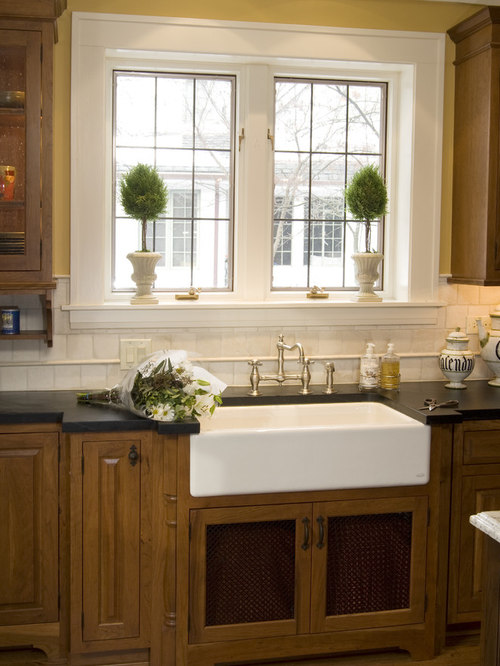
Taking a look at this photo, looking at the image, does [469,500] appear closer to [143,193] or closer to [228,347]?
[228,347]

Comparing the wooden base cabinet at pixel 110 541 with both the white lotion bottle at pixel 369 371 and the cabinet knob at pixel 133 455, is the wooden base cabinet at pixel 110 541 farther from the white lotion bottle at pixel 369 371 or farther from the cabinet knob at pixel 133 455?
the white lotion bottle at pixel 369 371

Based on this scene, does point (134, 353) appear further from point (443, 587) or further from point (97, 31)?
point (443, 587)

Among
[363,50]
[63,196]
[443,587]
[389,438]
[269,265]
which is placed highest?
[363,50]

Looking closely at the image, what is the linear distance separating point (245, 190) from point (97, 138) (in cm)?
66

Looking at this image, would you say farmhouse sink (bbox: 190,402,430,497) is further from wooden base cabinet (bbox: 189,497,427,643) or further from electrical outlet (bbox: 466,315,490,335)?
electrical outlet (bbox: 466,315,490,335)

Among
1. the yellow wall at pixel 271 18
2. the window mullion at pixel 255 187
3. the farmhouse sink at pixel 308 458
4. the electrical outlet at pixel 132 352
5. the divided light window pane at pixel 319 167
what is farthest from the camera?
the divided light window pane at pixel 319 167

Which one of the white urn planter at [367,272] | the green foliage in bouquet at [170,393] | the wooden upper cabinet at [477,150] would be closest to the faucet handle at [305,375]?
the white urn planter at [367,272]

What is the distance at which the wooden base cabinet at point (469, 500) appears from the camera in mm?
3180

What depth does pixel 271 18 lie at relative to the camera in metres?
3.58

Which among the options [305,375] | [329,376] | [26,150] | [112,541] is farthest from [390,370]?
[26,150]

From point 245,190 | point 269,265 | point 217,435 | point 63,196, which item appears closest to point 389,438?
point 217,435

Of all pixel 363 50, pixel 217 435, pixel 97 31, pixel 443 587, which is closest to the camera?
pixel 217 435

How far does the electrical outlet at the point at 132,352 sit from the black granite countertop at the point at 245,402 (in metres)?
0.26

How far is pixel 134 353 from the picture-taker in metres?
3.54
